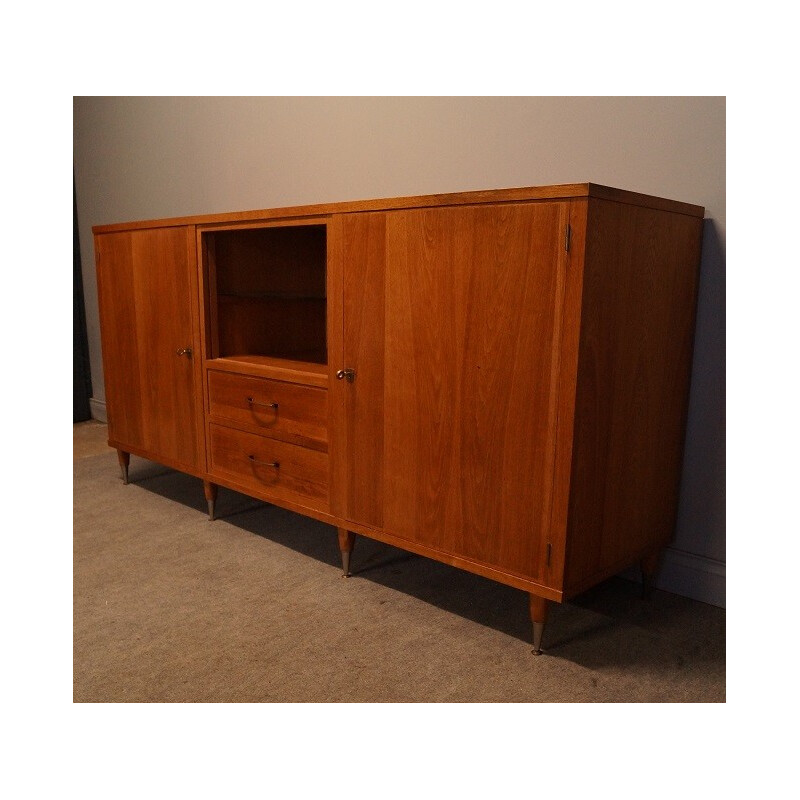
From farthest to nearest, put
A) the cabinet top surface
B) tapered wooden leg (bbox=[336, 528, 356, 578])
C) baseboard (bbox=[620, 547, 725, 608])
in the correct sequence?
tapered wooden leg (bbox=[336, 528, 356, 578])
baseboard (bbox=[620, 547, 725, 608])
the cabinet top surface

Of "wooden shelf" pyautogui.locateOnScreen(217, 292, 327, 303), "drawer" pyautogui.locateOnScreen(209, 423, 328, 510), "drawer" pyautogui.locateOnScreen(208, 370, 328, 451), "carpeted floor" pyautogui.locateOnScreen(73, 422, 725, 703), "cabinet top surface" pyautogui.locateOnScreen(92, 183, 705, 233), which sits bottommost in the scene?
"carpeted floor" pyautogui.locateOnScreen(73, 422, 725, 703)

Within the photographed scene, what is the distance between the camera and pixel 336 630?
1.85 metres

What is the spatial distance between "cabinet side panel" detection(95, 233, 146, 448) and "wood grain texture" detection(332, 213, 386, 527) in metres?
1.22

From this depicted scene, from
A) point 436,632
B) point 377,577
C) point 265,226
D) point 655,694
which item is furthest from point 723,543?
point 265,226

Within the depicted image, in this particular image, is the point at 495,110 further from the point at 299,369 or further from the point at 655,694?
the point at 655,694

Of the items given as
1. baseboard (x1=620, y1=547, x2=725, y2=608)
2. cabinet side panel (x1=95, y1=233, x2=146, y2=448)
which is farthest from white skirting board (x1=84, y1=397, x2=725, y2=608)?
cabinet side panel (x1=95, y1=233, x2=146, y2=448)

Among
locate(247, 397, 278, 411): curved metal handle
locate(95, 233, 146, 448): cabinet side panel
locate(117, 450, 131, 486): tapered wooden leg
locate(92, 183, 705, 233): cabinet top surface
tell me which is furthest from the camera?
locate(117, 450, 131, 486): tapered wooden leg

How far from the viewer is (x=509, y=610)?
1.98 metres

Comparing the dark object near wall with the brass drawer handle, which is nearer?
the brass drawer handle

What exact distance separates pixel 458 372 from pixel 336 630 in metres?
0.76

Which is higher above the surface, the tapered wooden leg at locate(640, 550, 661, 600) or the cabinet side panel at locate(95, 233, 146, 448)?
the cabinet side panel at locate(95, 233, 146, 448)

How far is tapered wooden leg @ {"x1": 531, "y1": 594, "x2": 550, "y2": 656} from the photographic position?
1.71 meters

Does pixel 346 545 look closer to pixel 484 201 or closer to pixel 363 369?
pixel 363 369

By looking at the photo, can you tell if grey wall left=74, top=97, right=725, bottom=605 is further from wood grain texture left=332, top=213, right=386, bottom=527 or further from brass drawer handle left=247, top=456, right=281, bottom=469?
brass drawer handle left=247, top=456, right=281, bottom=469
